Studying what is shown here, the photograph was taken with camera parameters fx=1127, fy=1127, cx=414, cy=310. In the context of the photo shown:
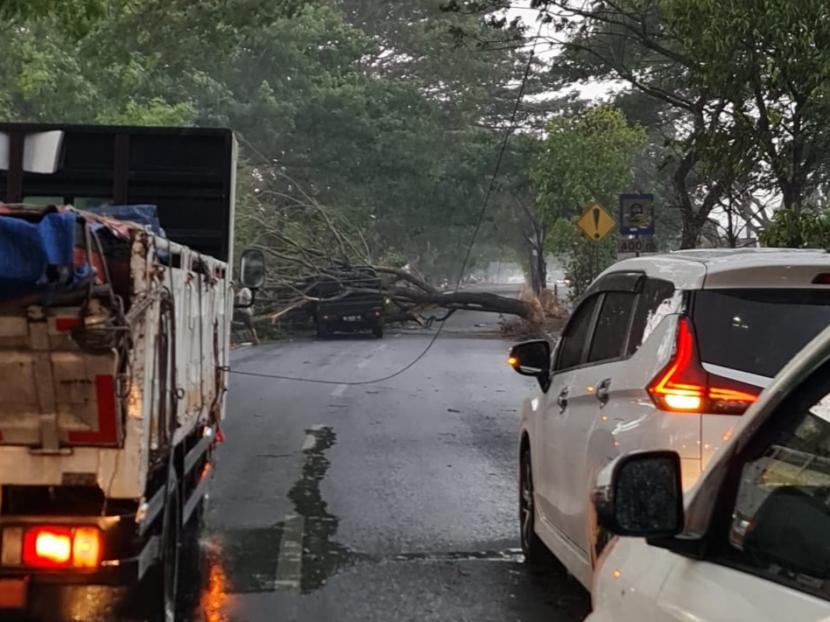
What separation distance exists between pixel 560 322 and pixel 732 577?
98.2ft

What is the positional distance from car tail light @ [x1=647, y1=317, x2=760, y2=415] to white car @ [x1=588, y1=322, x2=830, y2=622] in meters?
2.09

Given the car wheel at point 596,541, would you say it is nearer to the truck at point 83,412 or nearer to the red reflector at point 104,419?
the truck at point 83,412

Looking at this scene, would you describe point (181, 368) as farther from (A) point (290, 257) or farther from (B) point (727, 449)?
(A) point (290, 257)

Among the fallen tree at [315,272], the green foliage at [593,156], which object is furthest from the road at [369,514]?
the green foliage at [593,156]

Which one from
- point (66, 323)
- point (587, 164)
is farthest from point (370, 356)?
point (66, 323)

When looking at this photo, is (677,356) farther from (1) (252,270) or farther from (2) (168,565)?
(1) (252,270)

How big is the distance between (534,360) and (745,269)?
210 centimetres

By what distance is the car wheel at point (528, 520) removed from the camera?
695 cm

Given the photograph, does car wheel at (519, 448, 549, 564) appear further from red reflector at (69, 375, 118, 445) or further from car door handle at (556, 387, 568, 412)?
red reflector at (69, 375, 118, 445)

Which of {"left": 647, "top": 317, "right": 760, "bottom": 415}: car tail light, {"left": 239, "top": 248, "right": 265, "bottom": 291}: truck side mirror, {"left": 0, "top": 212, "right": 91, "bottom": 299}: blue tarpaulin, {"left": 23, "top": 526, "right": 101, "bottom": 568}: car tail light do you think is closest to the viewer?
{"left": 0, "top": 212, "right": 91, "bottom": 299}: blue tarpaulin

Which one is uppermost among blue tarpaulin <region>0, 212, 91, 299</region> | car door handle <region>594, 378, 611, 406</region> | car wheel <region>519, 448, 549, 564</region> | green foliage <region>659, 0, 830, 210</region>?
green foliage <region>659, 0, 830, 210</region>

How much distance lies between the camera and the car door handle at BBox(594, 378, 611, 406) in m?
5.34

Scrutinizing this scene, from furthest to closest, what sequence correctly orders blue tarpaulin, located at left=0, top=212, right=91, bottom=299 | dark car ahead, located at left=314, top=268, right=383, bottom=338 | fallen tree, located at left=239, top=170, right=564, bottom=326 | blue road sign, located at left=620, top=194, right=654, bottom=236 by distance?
dark car ahead, located at left=314, top=268, right=383, bottom=338 → fallen tree, located at left=239, top=170, right=564, bottom=326 → blue road sign, located at left=620, top=194, right=654, bottom=236 → blue tarpaulin, located at left=0, top=212, right=91, bottom=299

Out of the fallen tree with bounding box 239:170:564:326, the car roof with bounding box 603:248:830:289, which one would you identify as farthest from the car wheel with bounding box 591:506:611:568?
the fallen tree with bounding box 239:170:564:326
